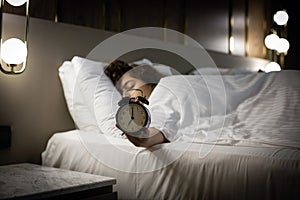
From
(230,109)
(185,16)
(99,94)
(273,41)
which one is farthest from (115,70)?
(273,41)

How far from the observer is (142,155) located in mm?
1536

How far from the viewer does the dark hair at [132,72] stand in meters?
2.09

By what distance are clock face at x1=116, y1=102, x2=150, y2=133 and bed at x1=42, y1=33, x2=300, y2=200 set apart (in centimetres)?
17

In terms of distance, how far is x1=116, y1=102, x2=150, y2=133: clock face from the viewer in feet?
4.51

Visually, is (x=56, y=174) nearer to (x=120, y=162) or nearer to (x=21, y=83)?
(x=120, y=162)

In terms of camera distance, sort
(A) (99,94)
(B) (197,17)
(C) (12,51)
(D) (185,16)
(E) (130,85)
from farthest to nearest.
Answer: (B) (197,17) → (D) (185,16) → (E) (130,85) → (A) (99,94) → (C) (12,51)

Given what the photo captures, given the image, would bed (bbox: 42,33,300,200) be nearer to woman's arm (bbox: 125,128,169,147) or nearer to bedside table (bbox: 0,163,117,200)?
woman's arm (bbox: 125,128,169,147)

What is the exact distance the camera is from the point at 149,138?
1.49m

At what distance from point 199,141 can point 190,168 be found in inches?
8.0

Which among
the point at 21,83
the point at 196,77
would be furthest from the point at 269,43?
the point at 21,83

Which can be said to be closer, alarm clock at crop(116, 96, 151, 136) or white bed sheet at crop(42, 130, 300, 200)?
white bed sheet at crop(42, 130, 300, 200)

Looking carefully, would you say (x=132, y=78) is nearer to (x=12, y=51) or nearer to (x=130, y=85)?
(x=130, y=85)

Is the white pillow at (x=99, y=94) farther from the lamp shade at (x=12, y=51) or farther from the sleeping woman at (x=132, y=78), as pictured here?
the lamp shade at (x=12, y=51)

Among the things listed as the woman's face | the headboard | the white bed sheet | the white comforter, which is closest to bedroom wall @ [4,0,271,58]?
the headboard
